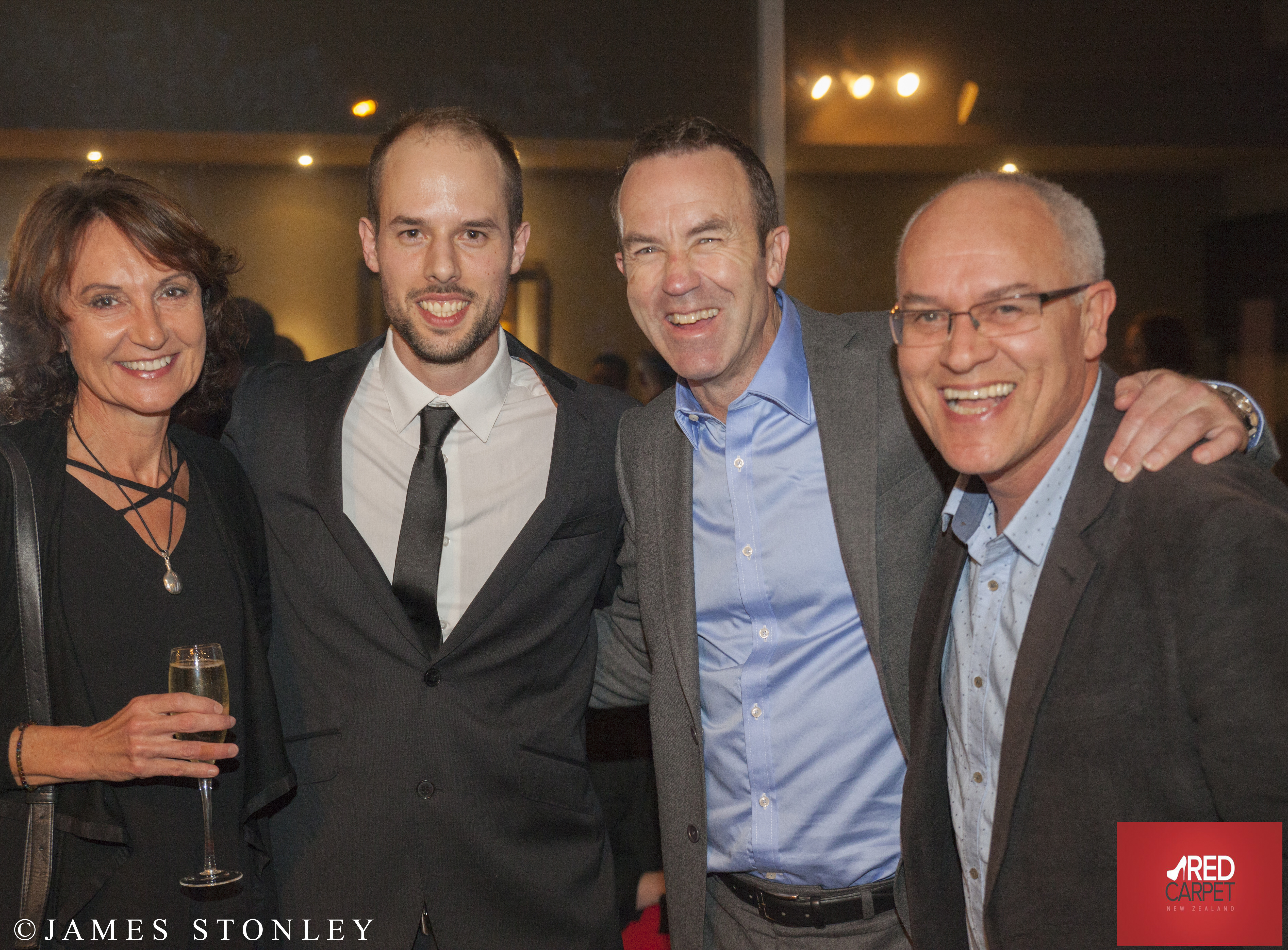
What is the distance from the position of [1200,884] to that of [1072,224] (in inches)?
38.4

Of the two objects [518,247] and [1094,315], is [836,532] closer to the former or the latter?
[1094,315]

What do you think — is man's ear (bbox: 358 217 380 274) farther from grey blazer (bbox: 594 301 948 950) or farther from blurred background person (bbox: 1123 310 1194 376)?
blurred background person (bbox: 1123 310 1194 376)

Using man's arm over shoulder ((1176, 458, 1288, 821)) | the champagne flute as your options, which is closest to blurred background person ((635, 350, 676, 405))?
the champagne flute

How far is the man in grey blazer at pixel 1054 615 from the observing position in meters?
1.26

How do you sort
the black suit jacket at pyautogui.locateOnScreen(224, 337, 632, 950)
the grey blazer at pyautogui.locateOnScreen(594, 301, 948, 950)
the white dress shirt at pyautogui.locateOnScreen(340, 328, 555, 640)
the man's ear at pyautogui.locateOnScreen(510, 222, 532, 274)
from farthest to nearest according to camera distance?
1. the man's ear at pyautogui.locateOnScreen(510, 222, 532, 274)
2. the white dress shirt at pyautogui.locateOnScreen(340, 328, 555, 640)
3. the black suit jacket at pyautogui.locateOnScreen(224, 337, 632, 950)
4. the grey blazer at pyautogui.locateOnScreen(594, 301, 948, 950)

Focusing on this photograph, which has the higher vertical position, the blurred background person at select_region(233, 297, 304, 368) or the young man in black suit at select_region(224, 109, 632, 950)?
the blurred background person at select_region(233, 297, 304, 368)

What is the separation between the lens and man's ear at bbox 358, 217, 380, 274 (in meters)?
2.30

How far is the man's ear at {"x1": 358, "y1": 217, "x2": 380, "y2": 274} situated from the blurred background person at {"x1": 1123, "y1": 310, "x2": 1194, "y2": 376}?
11.7 feet

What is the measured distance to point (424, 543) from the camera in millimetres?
2072

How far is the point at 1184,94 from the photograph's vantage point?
4344mm

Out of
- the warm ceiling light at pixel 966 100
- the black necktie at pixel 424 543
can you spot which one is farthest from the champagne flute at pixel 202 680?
the warm ceiling light at pixel 966 100

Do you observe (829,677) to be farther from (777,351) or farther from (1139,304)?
(1139,304)

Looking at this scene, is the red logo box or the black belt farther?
the black belt

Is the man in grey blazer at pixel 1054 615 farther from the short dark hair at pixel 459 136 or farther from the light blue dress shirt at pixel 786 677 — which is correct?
the short dark hair at pixel 459 136
